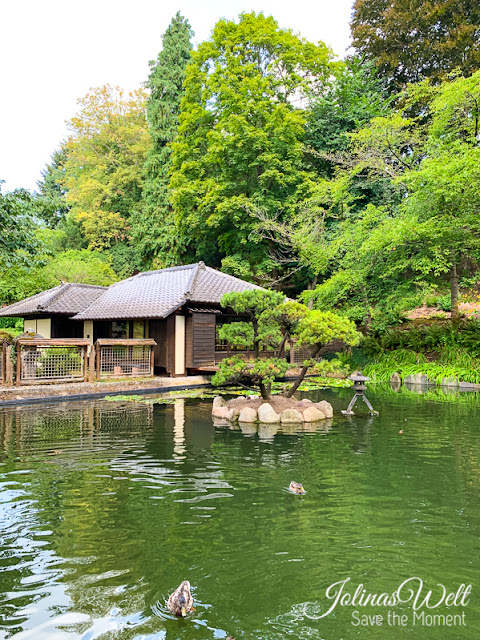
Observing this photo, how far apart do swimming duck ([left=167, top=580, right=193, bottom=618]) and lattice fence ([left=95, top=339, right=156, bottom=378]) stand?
42.7 ft

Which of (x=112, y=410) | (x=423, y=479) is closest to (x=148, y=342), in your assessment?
(x=112, y=410)

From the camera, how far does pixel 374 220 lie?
20.3m

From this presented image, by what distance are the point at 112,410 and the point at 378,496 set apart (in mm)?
8142

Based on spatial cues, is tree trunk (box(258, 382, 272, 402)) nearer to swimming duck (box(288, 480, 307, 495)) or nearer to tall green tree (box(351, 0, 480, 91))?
swimming duck (box(288, 480, 307, 495))

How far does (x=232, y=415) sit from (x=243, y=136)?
696 inches

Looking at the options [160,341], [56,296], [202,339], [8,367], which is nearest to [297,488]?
[8,367]

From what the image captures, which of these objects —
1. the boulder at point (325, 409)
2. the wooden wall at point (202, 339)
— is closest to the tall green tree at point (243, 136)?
the wooden wall at point (202, 339)

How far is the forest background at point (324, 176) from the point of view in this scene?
1872 cm

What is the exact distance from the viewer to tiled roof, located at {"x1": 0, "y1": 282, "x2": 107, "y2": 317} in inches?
796

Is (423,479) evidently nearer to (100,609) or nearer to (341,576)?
(341,576)

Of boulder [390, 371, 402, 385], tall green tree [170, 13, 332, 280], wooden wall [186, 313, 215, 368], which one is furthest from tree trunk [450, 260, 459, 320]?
wooden wall [186, 313, 215, 368]

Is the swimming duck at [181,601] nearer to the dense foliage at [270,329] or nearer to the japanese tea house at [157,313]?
the dense foliage at [270,329]

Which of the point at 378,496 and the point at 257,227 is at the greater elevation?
the point at 257,227

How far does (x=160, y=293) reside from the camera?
63.1 feet
